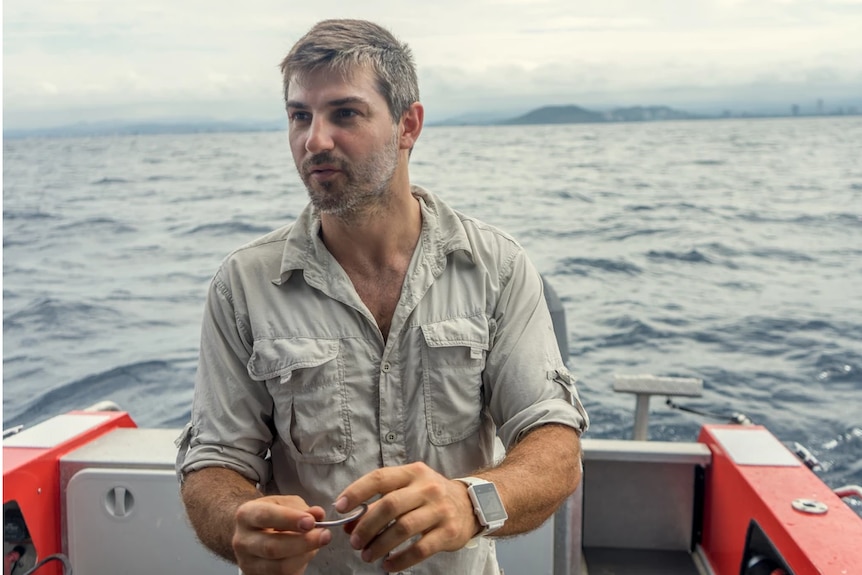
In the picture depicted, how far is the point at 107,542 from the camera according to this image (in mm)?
2504

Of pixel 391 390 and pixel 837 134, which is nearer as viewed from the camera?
pixel 391 390

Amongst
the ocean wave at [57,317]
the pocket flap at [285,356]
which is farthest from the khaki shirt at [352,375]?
the ocean wave at [57,317]

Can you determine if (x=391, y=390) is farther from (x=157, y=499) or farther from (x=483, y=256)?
(x=157, y=499)

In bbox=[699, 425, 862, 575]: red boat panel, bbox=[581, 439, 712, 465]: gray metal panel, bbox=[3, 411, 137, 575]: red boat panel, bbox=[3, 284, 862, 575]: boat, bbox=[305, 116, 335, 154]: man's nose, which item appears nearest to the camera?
bbox=[305, 116, 335, 154]: man's nose

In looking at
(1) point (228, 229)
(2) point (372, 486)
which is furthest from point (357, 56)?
(1) point (228, 229)

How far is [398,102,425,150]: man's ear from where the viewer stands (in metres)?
1.69

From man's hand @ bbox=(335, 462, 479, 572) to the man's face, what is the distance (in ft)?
1.73

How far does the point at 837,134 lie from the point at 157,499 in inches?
1222

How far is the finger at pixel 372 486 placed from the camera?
1.23 metres

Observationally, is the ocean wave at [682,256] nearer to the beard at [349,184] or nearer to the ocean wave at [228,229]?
the ocean wave at [228,229]

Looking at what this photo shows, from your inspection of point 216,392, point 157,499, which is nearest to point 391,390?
point 216,392

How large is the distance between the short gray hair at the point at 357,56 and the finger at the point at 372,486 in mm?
692

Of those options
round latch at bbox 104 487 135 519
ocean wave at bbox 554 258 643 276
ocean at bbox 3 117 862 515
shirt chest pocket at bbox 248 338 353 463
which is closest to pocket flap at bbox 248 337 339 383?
shirt chest pocket at bbox 248 338 353 463

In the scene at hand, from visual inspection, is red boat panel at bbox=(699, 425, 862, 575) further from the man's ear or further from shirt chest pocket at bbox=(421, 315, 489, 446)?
the man's ear
